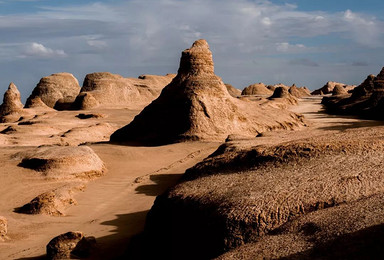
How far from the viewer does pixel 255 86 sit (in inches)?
2127

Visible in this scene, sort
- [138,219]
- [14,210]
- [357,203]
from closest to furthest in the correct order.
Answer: [357,203] → [138,219] → [14,210]

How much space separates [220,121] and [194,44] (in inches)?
119

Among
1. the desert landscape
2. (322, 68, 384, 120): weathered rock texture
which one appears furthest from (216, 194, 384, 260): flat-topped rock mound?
(322, 68, 384, 120): weathered rock texture

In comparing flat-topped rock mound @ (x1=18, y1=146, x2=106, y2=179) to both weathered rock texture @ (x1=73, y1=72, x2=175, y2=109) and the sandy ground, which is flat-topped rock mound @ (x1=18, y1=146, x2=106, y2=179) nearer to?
the sandy ground

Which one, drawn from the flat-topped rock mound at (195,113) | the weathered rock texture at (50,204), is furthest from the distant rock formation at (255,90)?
the weathered rock texture at (50,204)

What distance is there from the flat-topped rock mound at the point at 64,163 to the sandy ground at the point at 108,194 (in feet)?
0.61

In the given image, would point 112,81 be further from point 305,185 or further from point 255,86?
point 305,185

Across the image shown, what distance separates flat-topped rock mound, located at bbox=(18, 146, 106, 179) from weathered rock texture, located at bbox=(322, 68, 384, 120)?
16.8 meters

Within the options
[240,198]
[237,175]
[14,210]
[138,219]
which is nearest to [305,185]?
[240,198]

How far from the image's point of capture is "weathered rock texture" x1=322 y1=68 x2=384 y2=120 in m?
25.2

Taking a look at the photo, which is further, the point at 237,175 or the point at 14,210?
the point at 14,210

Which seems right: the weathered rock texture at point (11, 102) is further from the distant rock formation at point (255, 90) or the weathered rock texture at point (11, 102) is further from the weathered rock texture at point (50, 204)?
the distant rock formation at point (255, 90)

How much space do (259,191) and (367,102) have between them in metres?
24.0

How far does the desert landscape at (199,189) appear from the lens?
4033mm
